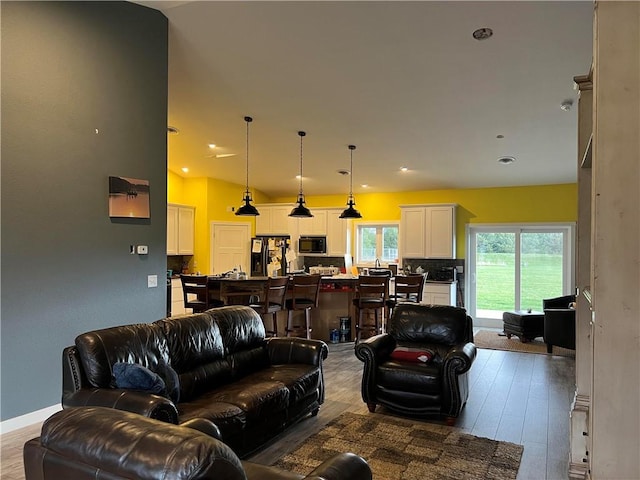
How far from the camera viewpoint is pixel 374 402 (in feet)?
12.5

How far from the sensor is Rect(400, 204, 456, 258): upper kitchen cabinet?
8.22 m

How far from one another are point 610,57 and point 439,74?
3.16m

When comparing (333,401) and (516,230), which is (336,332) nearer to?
(333,401)

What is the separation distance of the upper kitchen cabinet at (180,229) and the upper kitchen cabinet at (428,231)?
14.6 ft

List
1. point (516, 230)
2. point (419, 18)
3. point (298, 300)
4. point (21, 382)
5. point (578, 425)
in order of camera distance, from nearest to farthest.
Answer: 1. point (578, 425)
2. point (21, 382)
3. point (419, 18)
4. point (298, 300)
5. point (516, 230)

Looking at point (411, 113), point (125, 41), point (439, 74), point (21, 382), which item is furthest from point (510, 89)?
point (21, 382)

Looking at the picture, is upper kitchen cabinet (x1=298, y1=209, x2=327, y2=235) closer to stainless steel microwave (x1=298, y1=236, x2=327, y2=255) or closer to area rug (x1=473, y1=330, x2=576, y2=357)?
stainless steel microwave (x1=298, y1=236, x2=327, y2=255)

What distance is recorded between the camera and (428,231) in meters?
8.41

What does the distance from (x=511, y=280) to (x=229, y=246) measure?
5861 millimetres

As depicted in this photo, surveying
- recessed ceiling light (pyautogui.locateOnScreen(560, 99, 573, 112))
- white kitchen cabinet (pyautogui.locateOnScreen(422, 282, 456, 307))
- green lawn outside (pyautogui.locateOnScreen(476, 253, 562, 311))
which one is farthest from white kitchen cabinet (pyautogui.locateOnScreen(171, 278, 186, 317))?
recessed ceiling light (pyautogui.locateOnScreen(560, 99, 573, 112))

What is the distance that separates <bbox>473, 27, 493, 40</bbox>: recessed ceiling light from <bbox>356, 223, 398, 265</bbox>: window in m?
5.46

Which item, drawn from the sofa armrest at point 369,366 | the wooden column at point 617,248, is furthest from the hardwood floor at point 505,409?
the wooden column at point 617,248

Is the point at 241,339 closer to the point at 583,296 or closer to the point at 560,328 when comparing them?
the point at 583,296

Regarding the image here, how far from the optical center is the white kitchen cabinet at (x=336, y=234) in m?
9.18
